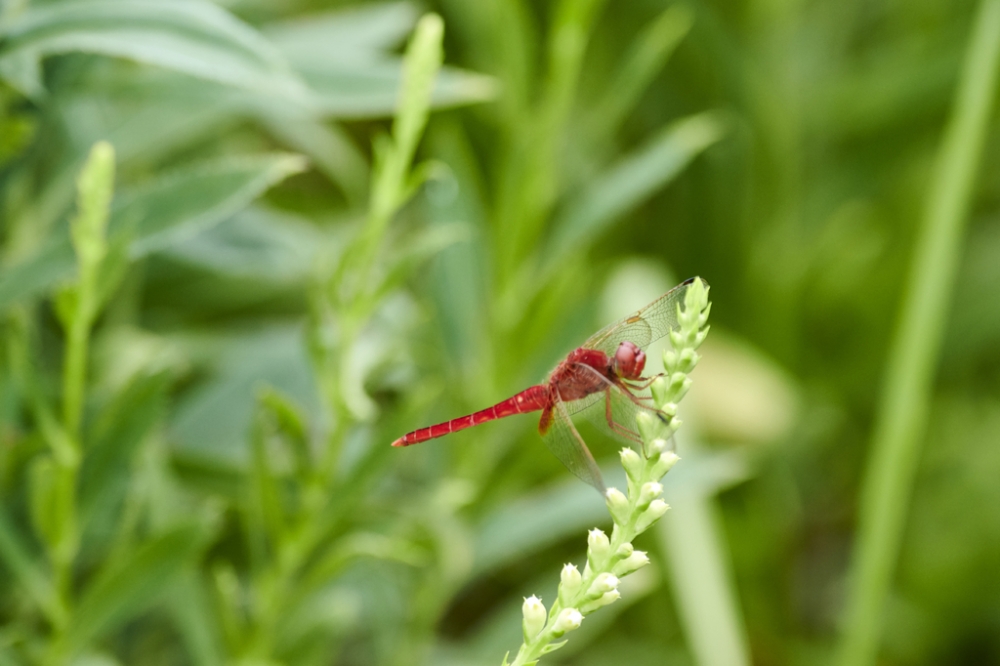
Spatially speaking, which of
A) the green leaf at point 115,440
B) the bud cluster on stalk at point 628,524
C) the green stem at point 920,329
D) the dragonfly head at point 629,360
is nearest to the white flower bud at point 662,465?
the bud cluster on stalk at point 628,524

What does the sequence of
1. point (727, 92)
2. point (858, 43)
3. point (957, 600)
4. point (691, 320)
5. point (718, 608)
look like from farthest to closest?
point (858, 43) < point (727, 92) < point (957, 600) < point (718, 608) < point (691, 320)

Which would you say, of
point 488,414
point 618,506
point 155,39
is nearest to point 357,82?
point 155,39

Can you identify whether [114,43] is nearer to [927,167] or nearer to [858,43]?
[927,167]

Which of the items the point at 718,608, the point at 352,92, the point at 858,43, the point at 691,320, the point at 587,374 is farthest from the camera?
the point at 858,43

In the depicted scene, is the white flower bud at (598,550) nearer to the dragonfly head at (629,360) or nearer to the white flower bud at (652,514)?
the white flower bud at (652,514)

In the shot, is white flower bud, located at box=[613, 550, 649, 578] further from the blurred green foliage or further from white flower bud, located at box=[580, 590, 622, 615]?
the blurred green foliage

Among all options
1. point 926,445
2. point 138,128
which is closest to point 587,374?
point 138,128
